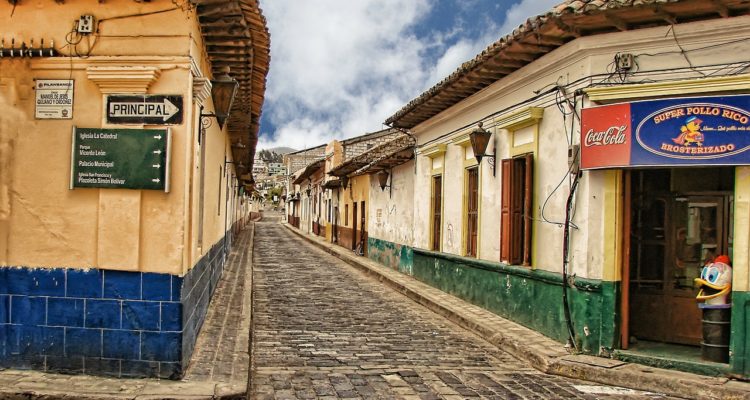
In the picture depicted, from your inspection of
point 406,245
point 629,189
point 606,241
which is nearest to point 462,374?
point 606,241

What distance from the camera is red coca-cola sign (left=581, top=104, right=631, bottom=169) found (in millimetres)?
6633

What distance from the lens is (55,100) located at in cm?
554

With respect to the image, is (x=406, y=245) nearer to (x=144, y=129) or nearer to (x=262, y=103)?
(x=262, y=103)

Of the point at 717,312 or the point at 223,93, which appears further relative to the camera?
the point at 223,93

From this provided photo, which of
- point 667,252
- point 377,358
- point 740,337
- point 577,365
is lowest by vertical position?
point 377,358

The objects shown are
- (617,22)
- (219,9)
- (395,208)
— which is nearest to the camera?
(219,9)

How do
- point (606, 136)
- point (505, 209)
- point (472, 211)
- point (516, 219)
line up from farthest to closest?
point (472, 211)
point (505, 209)
point (516, 219)
point (606, 136)

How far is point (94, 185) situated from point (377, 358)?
3534 mm

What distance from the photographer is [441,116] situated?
40.4ft

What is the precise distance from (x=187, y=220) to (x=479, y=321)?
480cm

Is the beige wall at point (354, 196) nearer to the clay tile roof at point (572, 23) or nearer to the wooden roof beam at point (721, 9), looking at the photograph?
the clay tile roof at point (572, 23)

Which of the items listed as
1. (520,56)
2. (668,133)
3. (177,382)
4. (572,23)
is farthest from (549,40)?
(177,382)

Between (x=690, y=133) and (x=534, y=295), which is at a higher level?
(x=690, y=133)

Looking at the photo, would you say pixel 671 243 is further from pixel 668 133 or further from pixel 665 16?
pixel 665 16
